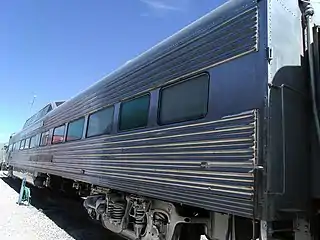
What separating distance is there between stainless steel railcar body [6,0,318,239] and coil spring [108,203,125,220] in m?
1.11

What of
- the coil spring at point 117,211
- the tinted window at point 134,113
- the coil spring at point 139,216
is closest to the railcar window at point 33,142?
the coil spring at point 117,211

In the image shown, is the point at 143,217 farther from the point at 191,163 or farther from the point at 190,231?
the point at 191,163

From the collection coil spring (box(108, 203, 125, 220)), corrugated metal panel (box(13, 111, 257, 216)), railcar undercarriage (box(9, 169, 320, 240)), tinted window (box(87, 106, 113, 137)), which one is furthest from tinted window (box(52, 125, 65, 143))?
coil spring (box(108, 203, 125, 220))

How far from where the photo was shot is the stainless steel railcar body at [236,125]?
286 centimetres

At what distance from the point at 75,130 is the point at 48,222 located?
8.76 ft

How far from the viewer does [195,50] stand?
13.0 ft

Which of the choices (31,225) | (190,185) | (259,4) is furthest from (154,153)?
(31,225)

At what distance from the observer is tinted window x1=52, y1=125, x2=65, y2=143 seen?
9.49m

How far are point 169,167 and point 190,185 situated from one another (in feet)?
1.50

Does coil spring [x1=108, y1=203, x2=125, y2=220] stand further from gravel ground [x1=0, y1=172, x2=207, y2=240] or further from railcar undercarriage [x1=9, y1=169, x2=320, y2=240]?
gravel ground [x1=0, y1=172, x2=207, y2=240]

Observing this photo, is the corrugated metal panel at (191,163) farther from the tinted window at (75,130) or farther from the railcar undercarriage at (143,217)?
the tinted window at (75,130)

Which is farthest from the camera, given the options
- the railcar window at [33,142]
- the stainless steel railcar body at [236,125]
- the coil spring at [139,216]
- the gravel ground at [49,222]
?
the railcar window at [33,142]

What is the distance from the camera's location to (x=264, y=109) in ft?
9.51

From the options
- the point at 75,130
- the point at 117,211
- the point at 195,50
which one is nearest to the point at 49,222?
the point at 75,130
